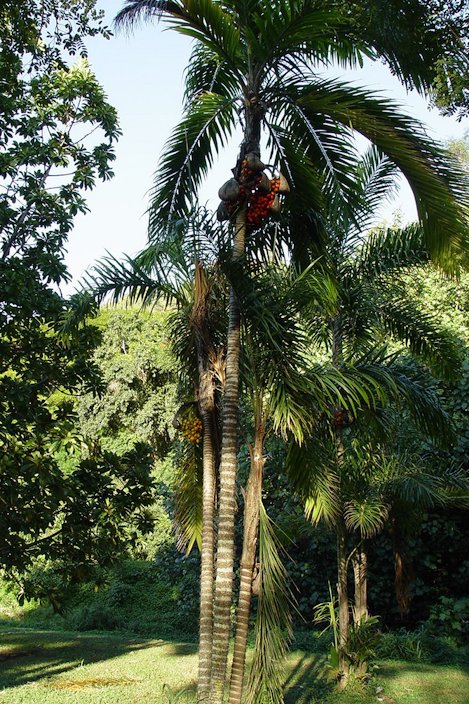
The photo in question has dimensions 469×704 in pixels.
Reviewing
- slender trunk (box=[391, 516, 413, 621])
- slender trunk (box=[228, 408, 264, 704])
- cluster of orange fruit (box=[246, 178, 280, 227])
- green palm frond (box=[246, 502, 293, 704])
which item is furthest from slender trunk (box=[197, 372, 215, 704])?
slender trunk (box=[391, 516, 413, 621])

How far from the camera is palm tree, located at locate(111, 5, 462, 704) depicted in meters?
6.02

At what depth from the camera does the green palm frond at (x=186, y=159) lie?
7.10m

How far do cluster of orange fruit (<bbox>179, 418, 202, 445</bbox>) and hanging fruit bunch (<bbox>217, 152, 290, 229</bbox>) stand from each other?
1885mm

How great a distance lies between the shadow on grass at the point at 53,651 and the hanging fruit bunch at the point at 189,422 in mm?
4525

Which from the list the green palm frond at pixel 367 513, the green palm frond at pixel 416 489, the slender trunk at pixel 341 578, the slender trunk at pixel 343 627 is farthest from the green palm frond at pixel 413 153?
the slender trunk at pixel 343 627

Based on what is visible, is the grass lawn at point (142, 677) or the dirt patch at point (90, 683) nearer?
the grass lawn at point (142, 677)

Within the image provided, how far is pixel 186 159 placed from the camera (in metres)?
7.39

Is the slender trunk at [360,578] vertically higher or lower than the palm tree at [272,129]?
lower

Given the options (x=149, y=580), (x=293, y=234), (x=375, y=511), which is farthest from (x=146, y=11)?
(x=149, y=580)

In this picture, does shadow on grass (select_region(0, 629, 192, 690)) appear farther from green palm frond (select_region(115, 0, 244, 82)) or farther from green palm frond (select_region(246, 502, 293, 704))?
green palm frond (select_region(115, 0, 244, 82))

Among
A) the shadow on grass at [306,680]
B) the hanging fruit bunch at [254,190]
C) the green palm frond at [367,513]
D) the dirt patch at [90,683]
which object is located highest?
the hanging fruit bunch at [254,190]

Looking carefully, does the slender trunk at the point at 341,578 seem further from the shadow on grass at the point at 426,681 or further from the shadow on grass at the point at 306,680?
the shadow on grass at the point at 426,681

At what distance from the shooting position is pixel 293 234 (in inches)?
284

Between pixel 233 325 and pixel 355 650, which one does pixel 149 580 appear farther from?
pixel 233 325
